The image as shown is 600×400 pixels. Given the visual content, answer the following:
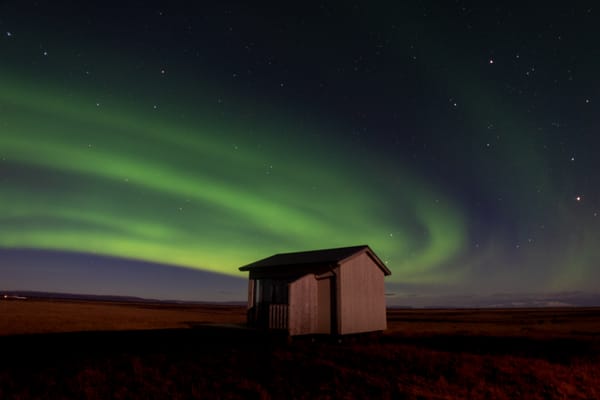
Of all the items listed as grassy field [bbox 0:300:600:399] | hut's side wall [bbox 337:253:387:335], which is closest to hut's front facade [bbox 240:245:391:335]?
hut's side wall [bbox 337:253:387:335]

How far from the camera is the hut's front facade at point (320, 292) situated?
58.0ft

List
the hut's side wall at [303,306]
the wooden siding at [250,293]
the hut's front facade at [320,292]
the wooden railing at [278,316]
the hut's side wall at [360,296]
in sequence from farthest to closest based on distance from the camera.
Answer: the wooden siding at [250,293]
the hut's side wall at [360,296]
the hut's front facade at [320,292]
the hut's side wall at [303,306]
the wooden railing at [278,316]

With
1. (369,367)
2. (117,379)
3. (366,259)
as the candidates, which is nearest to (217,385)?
(117,379)

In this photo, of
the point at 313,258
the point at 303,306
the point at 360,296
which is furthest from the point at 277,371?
the point at 360,296

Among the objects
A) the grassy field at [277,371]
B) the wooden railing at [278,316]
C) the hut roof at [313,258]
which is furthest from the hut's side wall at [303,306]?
the hut roof at [313,258]

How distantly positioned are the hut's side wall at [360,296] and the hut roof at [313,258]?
0.37 metres

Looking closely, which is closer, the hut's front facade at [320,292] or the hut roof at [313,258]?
the hut's front facade at [320,292]

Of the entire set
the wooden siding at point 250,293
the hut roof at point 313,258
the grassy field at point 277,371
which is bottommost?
the grassy field at point 277,371

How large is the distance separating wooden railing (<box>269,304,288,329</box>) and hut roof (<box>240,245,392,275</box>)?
2.77m

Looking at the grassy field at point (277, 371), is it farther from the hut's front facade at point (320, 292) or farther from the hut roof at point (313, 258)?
the hut roof at point (313, 258)

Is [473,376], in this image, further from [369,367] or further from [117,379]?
[117,379]

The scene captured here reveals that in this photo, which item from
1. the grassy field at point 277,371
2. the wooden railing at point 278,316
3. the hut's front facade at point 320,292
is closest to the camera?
the grassy field at point 277,371

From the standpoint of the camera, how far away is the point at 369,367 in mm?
12016

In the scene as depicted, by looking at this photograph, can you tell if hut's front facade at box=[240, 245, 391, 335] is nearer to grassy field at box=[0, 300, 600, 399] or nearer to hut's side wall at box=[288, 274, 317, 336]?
hut's side wall at box=[288, 274, 317, 336]
